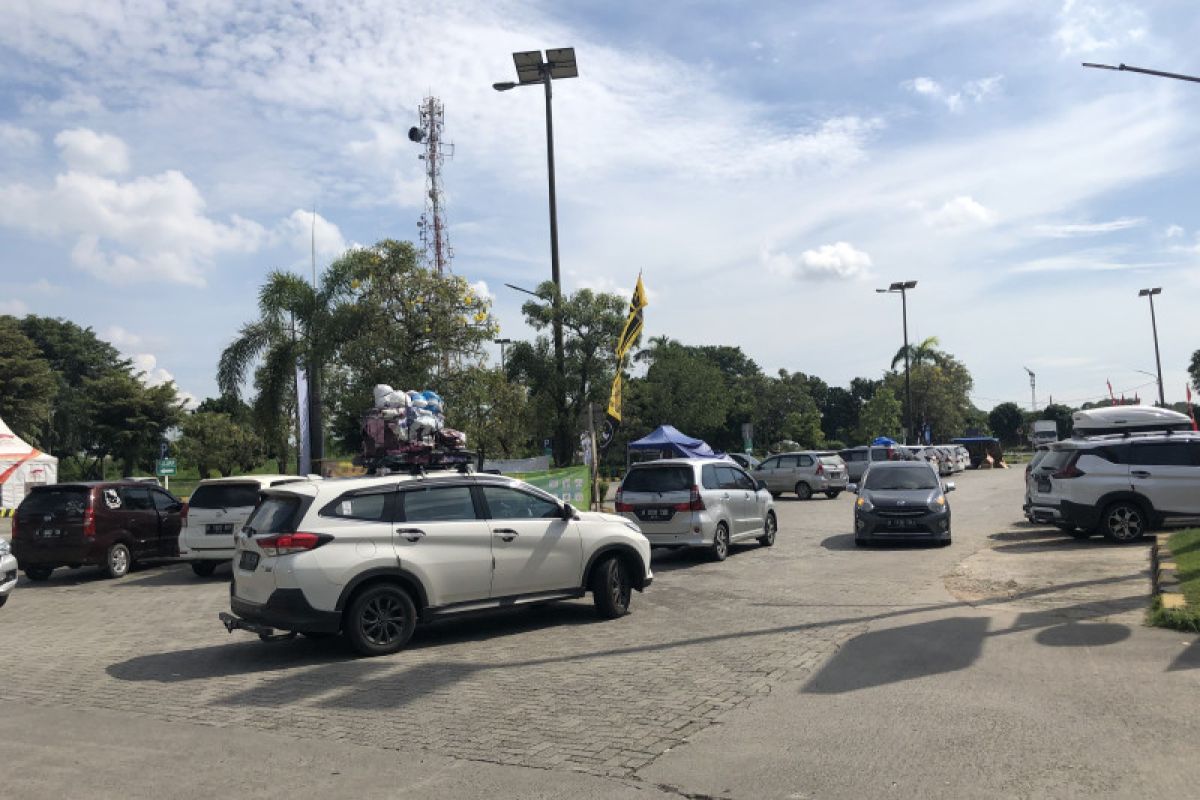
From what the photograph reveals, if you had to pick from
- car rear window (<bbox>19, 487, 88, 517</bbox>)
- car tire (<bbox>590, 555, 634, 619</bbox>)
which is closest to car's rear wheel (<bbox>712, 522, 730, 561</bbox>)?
car tire (<bbox>590, 555, 634, 619</bbox>)

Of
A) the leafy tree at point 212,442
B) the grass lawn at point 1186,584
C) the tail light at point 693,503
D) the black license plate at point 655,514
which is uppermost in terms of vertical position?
the leafy tree at point 212,442

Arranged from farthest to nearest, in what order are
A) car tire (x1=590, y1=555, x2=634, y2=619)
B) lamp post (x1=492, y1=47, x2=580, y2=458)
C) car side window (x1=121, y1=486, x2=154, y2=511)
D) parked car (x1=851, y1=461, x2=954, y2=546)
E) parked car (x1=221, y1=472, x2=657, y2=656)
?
lamp post (x1=492, y1=47, x2=580, y2=458), parked car (x1=851, y1=461, x2=954, y2=546), car side window (x1=121, y1=486, x2=154, y2=511), car tire (x1=590, y1=555, x2=634, y2=619), parked car (x1=221, y1=472, x2=657, y2=656)

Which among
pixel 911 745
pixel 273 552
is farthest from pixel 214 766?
pixel 911 745

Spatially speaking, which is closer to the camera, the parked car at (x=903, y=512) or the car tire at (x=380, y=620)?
the car tire at (x=380, y=620)

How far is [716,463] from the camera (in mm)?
16453

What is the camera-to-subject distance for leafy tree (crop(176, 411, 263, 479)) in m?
53.8

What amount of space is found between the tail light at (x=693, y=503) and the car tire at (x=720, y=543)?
64 cm

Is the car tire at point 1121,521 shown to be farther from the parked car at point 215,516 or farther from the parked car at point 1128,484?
the parked car at point 215,516

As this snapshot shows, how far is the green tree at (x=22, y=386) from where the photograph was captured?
48781 millimetres

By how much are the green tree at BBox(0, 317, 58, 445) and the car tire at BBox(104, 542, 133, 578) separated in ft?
126

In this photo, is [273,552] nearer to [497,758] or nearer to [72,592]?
[497,758]

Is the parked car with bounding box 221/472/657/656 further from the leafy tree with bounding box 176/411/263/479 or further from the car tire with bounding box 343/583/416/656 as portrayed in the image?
the leafy tree with bounding box 176/411/263/479

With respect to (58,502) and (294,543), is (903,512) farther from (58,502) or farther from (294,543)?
(58,502)

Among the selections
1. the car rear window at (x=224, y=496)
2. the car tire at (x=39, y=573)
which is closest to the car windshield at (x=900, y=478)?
the car rear window at (x=224, y=496)
